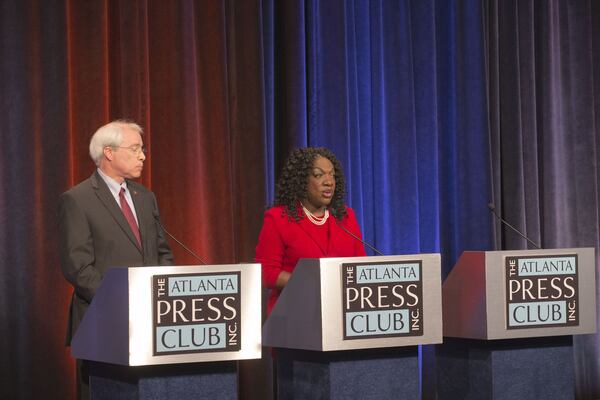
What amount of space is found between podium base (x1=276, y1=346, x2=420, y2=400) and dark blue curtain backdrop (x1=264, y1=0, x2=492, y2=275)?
72.5 inches

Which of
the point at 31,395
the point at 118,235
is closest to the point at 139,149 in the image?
the point at 118,235

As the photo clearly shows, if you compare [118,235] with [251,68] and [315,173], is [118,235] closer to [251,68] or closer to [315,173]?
[315,173]

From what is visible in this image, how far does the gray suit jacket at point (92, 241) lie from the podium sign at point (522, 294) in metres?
1.14

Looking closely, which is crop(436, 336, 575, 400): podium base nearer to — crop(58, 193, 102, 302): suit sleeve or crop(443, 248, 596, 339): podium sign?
crop(443, 248, 596, 339): podium sign

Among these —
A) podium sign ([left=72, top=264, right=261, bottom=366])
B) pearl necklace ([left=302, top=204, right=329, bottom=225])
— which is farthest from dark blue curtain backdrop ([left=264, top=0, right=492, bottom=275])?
podium sign ([left=72, top=264, right=261, bottom=366])

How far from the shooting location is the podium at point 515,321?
11.6 ft

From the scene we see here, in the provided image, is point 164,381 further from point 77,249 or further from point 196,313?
point 77,249

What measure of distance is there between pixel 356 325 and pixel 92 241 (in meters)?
0.97

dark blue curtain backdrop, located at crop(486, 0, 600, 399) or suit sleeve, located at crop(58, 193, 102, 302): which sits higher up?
dark blue curtain backdrop, located at crop(486, 0, 600, 399)

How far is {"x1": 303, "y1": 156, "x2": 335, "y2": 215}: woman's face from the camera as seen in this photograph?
Answer: 3.84 meters

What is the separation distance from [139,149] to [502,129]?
9.70 ft

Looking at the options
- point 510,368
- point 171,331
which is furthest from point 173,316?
point 510,368

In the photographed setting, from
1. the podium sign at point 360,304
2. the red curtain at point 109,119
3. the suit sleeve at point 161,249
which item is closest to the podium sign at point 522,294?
the podium sign at point 360,304

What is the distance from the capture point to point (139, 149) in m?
3.62
